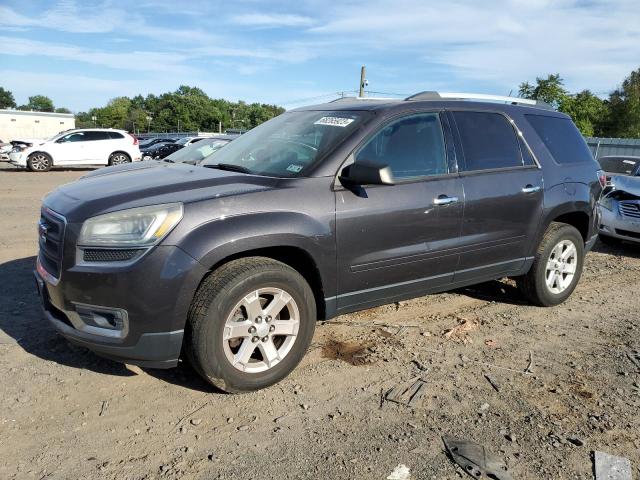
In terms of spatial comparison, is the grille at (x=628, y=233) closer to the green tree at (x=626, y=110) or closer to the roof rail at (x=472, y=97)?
the roof rail at (x=472, y=97)

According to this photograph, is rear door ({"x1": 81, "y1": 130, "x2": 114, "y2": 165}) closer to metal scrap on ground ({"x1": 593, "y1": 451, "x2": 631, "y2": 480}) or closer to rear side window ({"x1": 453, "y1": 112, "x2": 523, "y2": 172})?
rear side window ({"x1": 453, "y1": 112, "x2": 523, "y2": 172})

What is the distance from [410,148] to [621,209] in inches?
214

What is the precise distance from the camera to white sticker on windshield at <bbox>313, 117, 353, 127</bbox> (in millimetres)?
3706

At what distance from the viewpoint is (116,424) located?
283cm

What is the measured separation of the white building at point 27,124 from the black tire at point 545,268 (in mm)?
60069

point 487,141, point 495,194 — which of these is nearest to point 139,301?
point 495,194

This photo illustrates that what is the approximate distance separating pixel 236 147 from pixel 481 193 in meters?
2.05

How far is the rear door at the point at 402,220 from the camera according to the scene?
3.42 m

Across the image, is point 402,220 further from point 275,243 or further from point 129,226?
point 129,226

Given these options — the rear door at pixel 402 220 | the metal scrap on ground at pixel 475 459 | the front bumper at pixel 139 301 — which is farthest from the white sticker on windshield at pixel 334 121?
the metal scrap on ground at pixel 475 459

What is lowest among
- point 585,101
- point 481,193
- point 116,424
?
point 116,424

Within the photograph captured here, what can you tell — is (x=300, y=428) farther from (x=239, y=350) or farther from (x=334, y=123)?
(x=334, y=123)

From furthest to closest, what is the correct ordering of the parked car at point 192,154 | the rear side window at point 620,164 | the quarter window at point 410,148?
1. the rear side window at point 620,164
2. the parked car at point 192,154
3. the quarter window at point 410,148

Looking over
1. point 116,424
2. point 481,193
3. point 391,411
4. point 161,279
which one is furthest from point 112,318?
point 481,193
